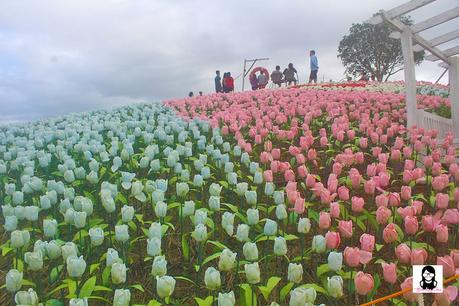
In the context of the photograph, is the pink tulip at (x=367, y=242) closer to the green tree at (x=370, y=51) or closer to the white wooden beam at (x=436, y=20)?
the white wooden beam at (x=436, y=20)

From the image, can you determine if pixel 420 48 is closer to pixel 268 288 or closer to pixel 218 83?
pixel 268 288

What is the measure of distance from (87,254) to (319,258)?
7.37 ft

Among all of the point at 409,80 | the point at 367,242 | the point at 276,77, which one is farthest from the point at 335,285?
A: the point at 276,77

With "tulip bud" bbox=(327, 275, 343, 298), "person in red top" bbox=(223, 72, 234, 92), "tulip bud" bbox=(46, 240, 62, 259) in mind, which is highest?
"person in red top" bbox=(223, 72, 234, 92)

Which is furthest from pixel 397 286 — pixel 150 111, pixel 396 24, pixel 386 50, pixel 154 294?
pixel 386 50

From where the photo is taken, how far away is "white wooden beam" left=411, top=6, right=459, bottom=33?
8.71m

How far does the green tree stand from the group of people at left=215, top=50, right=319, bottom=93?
19.4 metres

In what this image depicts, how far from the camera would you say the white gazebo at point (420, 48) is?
8.80m

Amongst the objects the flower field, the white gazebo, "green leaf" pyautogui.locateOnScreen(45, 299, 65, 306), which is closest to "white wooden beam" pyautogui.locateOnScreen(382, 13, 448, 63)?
the white gazebo

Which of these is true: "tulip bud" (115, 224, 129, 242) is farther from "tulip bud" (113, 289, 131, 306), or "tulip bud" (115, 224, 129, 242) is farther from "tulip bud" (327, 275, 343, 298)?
"tulip bud" (327, 275, 343, 298)

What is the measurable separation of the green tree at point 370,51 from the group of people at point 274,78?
1944 cm

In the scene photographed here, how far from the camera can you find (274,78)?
86.5 ft

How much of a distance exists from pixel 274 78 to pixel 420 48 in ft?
52.1

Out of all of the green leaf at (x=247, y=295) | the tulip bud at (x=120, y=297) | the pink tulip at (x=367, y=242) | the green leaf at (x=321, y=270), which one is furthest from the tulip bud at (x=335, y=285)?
the tulip bud at (x=120, y=297)
